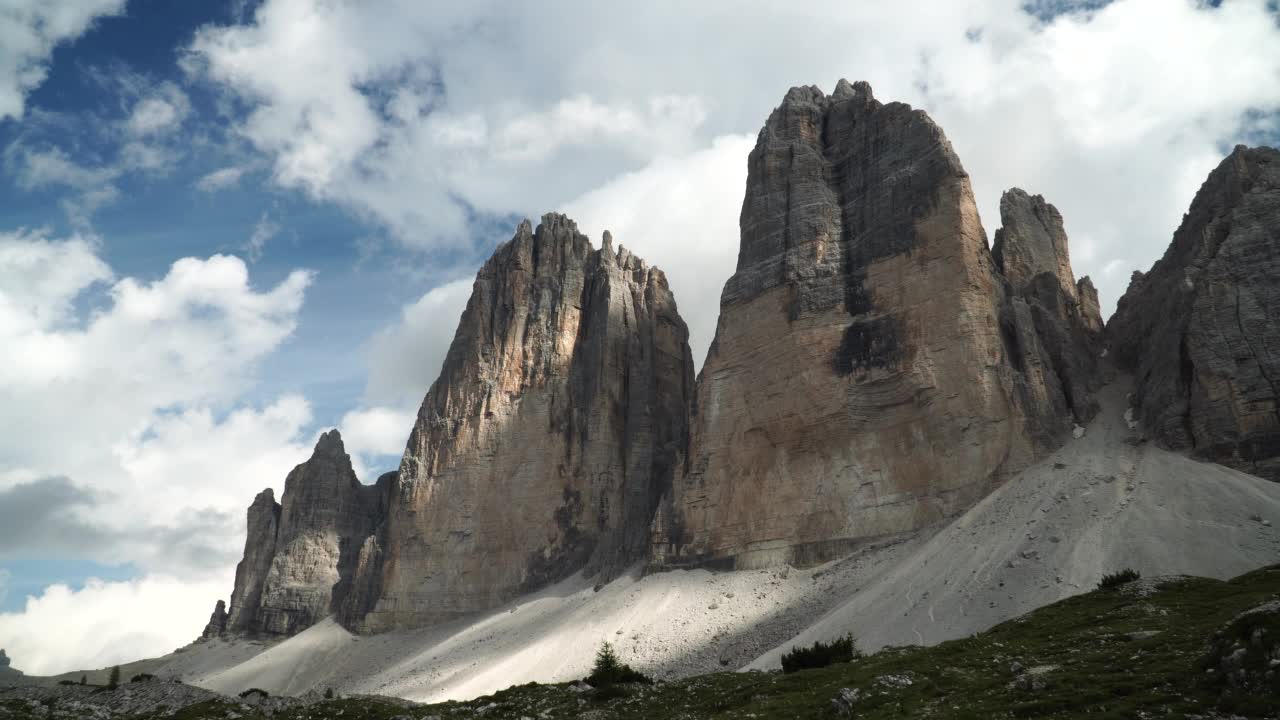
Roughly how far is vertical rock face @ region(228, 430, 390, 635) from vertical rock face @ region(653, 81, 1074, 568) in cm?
4568

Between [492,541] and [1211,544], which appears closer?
[1211,544]

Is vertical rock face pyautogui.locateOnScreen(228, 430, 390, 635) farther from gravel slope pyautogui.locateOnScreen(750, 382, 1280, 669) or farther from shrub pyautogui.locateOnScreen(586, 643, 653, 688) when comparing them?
shrub pyautogui.locateOnScreen(586, 643, 653, 688)

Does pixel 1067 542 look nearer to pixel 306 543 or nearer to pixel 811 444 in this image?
pixel 811 444

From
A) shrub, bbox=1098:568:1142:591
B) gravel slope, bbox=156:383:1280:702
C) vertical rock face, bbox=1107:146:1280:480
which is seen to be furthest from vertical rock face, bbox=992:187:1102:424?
shrub, bbox=1098:568:1142:591

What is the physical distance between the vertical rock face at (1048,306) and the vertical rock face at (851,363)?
1.13 meters

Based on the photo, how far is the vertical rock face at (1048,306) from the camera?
58.2 meters

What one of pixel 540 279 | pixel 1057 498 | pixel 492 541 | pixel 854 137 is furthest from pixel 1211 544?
pixel 540 279

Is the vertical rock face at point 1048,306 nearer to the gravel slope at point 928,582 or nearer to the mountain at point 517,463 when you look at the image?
the gravel slope at point 928,582

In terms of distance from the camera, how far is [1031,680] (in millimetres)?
16781

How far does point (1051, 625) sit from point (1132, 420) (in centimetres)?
3503

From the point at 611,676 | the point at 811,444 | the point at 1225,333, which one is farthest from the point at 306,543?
the point at 1225,333

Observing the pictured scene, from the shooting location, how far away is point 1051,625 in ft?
85.7

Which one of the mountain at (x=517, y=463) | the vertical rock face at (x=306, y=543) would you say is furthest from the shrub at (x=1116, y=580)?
the vertical rock face at (x=306, y=543)

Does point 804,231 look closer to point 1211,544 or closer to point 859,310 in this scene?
point 859,310
